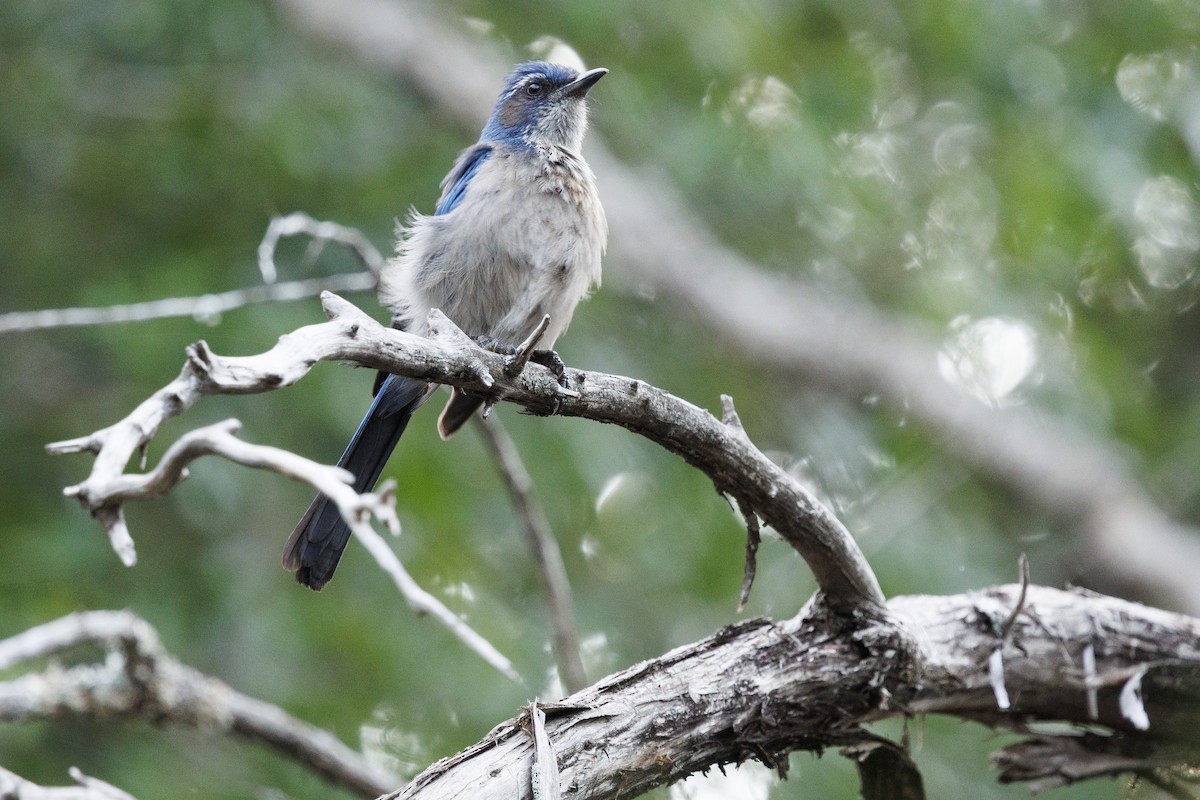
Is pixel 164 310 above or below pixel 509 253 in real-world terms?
below

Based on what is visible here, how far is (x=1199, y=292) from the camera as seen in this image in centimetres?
780

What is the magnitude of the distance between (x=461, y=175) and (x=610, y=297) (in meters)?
2.92

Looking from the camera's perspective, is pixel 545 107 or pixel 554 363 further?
pixel 545 107

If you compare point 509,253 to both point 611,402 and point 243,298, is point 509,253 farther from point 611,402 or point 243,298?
point 611,402

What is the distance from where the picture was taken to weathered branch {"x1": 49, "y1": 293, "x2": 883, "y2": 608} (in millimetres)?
2041

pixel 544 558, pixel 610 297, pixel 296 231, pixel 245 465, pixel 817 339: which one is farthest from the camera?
pixel 610 297

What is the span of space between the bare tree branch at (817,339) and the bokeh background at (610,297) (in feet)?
0.29

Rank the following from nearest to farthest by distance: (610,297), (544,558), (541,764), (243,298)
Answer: (541,764)
(243,298)
(544,558)
(610,297)

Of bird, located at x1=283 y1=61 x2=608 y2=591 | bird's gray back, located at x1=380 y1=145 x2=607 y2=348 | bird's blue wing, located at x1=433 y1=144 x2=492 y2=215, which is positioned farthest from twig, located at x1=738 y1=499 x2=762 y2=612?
bird's blue wing, located at x1=433 y1=144 x2=492 y2=215

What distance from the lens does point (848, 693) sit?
2.94 m

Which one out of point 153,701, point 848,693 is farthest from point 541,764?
point 153,701

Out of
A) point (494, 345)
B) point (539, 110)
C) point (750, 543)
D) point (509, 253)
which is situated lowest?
point (750, 543)

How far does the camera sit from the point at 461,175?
14.5ft

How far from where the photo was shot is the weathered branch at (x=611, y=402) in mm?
2041
